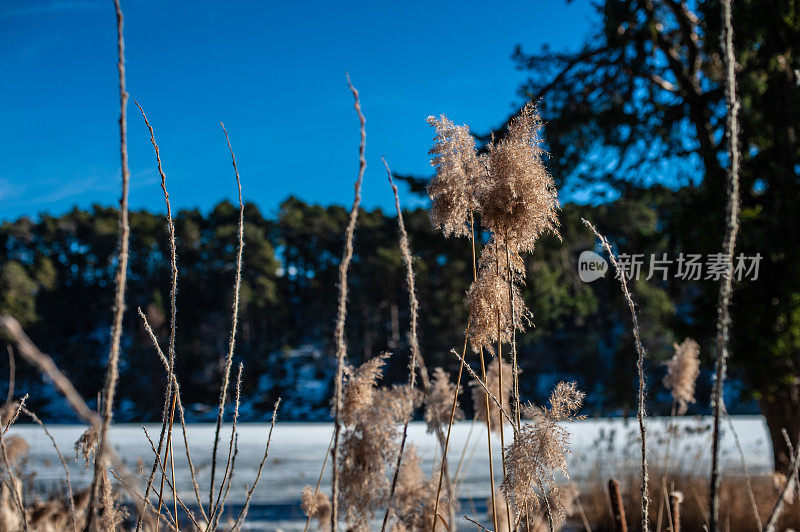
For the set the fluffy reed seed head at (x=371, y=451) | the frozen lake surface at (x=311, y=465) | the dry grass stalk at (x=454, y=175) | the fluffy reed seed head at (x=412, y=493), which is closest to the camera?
the fluffy reed seed head at (x=371, y=451)

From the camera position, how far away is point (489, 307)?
45.9 inches

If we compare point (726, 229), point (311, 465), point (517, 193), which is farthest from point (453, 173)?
point (311, 465)

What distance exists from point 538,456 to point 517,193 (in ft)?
1.60

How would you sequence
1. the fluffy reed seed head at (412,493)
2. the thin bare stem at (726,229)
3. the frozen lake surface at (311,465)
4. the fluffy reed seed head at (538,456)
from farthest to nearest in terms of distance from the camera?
the frozen lake surface at (311,465) < the fluffy reed seed head at (412,493) < the fluffy reed seed head at (538,456) < the thin bare stem at (726,229)

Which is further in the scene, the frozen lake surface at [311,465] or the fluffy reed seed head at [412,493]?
the frozen lake surface at [311,465]

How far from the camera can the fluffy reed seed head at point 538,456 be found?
3.52 feet

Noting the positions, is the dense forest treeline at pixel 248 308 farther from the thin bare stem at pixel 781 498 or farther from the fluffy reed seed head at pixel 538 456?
the thin bare stem at pixel 781 498

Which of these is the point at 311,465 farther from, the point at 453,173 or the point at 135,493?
the point at 135,493

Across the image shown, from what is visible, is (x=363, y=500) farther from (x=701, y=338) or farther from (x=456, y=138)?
(x=701, y=338)

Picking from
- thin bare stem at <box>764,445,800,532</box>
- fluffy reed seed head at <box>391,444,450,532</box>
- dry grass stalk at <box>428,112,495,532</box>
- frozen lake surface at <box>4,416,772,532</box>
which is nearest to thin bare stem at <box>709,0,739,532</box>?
thin bare stem at <box>764,445,800,532</box>

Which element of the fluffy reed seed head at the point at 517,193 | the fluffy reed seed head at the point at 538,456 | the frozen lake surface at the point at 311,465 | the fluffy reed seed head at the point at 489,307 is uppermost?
the fluffy reed seed head at the point at 517,193

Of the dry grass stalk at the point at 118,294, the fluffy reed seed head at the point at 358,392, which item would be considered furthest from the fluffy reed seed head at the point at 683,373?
the dry grass stalk at the point at 118,294

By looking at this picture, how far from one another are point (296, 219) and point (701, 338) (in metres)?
25.7

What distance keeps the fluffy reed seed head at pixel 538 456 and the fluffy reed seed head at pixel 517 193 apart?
12.4 inches
